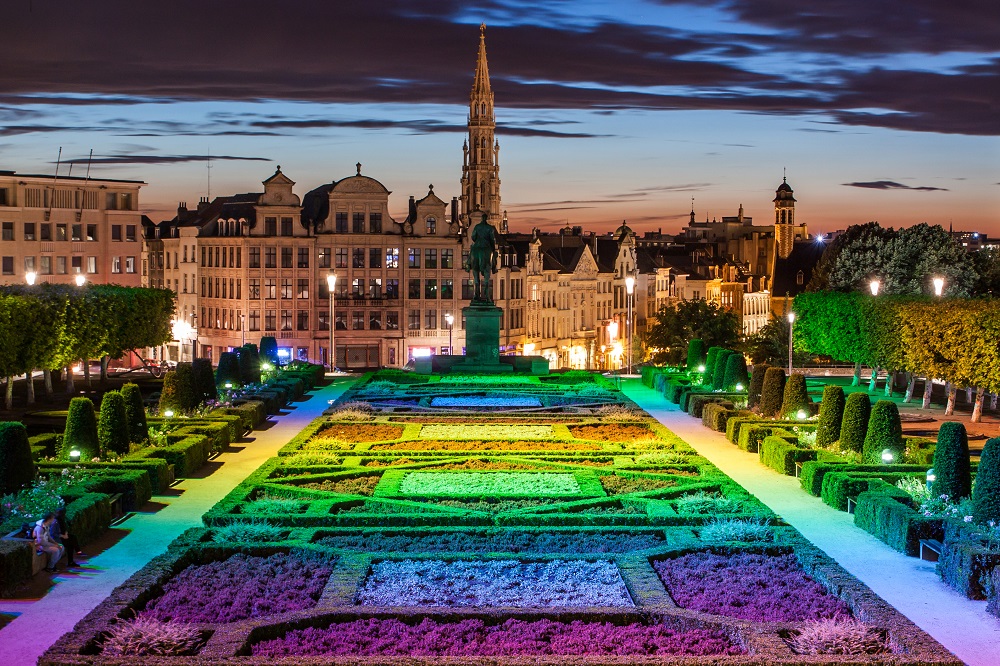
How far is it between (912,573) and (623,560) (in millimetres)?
4489

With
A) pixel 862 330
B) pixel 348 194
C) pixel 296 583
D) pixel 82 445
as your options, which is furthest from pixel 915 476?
pixel 348 194

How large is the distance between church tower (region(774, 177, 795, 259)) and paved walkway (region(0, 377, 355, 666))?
402 ft

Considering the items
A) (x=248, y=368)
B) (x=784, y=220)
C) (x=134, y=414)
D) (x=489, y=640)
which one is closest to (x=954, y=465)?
(x=489, y=640)

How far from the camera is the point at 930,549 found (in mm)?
22438

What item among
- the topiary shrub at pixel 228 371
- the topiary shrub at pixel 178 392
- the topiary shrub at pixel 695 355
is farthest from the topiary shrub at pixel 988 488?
the topiary shrub at pixel 695 355

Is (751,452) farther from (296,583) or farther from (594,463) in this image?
(296,583)

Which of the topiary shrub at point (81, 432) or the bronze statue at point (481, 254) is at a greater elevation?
the bronze statue at point (481, 254)

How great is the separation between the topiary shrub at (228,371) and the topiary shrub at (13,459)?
2355cm

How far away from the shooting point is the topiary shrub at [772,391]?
40438 millimetres

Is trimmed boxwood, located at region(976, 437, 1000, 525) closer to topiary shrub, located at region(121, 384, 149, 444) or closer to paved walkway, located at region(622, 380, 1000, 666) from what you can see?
paved walkway, located at region(622, 380, 1000, 666)

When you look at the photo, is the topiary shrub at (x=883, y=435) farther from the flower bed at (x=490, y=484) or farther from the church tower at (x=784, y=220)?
the church tower at (x=784, y=220)

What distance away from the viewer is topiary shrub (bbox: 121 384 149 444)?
32.6 metres

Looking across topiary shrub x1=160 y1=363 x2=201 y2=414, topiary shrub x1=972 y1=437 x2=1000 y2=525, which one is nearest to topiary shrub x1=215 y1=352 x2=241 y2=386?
topiary shrub x1=160 y1=363 x2=201 y2=414

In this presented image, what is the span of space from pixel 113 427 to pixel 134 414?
66.3 inches
